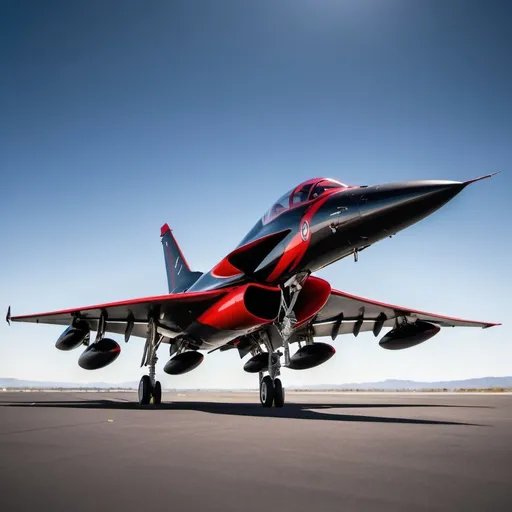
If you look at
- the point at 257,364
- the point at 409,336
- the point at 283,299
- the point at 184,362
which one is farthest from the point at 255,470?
the point at 257,364

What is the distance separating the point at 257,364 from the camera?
54.4ft

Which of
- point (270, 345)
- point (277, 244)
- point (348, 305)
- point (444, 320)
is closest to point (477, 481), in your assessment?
point (277, 244)

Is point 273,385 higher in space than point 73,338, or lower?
lower

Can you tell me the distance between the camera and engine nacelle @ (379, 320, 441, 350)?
12.5m

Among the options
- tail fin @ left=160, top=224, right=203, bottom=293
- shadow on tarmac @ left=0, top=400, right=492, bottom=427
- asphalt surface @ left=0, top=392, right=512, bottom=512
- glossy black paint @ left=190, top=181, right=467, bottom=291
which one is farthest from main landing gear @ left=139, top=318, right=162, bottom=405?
asphalt surface @ left=0, top=392, right=512, bottom=512

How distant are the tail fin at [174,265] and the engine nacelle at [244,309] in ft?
26.0

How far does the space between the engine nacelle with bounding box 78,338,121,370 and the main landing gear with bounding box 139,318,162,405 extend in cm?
149

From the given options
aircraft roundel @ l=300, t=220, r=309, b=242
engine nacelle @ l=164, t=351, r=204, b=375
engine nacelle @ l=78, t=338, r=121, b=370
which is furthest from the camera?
engine nacelle @ l=164, t=351, r=204, b=375

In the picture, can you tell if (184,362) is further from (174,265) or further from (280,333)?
(174,265)

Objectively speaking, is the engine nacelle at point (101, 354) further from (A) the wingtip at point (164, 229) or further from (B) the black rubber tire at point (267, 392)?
(A) the wingtip at point (164, 229)

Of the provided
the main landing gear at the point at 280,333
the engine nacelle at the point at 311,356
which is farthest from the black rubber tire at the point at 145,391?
the engine nacelle at the point at 311,356

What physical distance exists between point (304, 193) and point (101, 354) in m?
6.80

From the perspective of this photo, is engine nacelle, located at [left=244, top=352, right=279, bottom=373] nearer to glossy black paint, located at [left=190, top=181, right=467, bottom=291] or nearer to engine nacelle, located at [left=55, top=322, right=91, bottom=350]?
glossy black paint, located at [left=190, top=181, right=467, bottom=291]

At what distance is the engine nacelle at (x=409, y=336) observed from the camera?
41.0 feet
